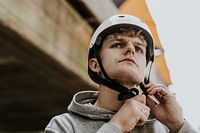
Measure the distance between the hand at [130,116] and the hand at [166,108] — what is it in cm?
23

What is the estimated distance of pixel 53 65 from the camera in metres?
8.81

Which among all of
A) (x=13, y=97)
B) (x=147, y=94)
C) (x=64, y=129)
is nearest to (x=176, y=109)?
(x=147, y=94)

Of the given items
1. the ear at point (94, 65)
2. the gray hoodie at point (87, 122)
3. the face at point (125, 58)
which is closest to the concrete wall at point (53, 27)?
the ear at point (94, 65)

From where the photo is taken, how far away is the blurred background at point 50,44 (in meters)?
7.30

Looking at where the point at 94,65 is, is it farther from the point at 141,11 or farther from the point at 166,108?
the point at 141,11

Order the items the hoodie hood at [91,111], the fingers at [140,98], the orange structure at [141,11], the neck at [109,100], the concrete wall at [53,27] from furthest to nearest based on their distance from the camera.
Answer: the orange structure at [141,11]
the concrete wall at [53,27]
the neck at [109,100]
the hoodie hood at [91,111]
the fingers at [140,98]

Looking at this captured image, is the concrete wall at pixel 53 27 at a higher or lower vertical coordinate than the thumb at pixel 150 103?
higher

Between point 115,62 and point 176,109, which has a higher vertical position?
point 115,62

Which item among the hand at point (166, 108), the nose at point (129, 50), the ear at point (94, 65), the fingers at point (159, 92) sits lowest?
the hand at point (166, 108)

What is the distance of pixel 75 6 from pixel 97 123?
6.19 m

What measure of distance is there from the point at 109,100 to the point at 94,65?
35 cm

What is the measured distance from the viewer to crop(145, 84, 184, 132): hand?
332 centimetres

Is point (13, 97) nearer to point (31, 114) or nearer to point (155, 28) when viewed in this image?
point (31, 114)

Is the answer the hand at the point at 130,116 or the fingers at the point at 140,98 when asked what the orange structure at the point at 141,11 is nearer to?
the fingers at the point at 140,98
